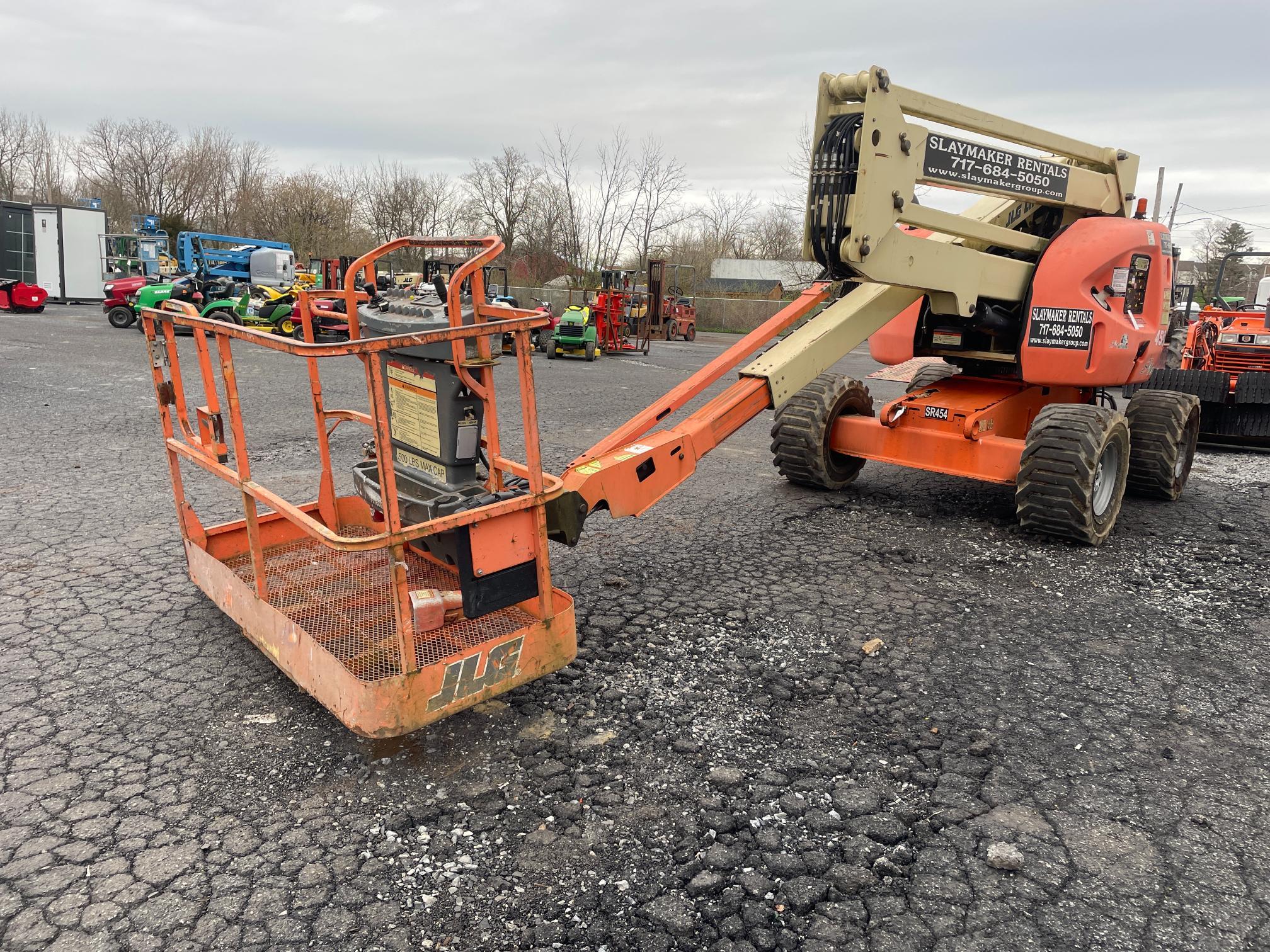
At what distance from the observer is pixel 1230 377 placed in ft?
29.4

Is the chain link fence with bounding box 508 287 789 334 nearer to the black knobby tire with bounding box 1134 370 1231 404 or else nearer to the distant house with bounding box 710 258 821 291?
the distant house with bounding box 710 258 821 291

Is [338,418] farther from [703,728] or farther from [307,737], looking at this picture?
[703,728]

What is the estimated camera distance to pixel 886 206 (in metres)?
4.70

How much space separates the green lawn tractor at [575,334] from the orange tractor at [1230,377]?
11.3m

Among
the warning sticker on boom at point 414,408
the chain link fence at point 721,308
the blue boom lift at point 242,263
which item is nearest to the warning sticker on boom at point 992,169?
the warning sticker on boom at point 414,408

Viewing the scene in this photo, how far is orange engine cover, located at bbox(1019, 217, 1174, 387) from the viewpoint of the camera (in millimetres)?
5805

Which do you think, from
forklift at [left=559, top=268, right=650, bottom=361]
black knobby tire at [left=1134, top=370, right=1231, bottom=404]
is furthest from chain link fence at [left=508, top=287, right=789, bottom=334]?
black knobby tire at [left=1134, top=370, right=1231, bottom=404]

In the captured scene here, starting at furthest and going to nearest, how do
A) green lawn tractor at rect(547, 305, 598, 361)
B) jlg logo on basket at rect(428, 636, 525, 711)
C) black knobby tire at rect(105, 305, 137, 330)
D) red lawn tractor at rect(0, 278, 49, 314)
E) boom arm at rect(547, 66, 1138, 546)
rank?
1. red lawn tractor at rect(0, 278, 49, 314)
2. black knobby tire at rect(105, 305, 137, 330)
3. green lawn tractor at rect(547, 305, 598, 361)
4. boom arm at rect(547, 66, 1138, 546)
5. jlg logo on basket at rect(428, 636, 525, 711)

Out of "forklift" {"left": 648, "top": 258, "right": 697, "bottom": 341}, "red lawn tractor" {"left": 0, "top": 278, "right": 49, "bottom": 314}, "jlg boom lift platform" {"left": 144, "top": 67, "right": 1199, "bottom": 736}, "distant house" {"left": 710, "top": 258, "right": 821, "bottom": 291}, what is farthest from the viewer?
"distant house" {"left": 710, "top": 258, "right": 821, "bottom": 291}

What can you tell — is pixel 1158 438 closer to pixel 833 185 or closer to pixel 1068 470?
pixel 1068 470

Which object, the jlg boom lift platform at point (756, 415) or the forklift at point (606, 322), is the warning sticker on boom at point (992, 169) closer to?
the jlg boom lift platform at point (756, 415)

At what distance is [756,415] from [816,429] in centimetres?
180

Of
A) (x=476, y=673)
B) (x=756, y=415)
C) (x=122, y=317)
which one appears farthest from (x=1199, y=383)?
(x=122, y=317)

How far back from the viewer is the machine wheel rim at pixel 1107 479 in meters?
5.78
